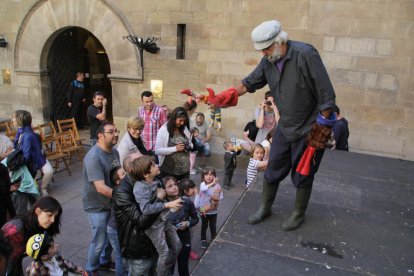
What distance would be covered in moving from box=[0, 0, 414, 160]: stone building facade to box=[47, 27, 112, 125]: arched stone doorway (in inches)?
9.9

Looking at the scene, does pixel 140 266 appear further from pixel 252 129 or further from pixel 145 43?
pixel 145 43

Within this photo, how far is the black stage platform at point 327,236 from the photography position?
206 centimetres

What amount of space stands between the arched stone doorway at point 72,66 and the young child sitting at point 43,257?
737 centimetres

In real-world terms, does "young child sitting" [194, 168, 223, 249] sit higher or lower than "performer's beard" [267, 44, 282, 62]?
lower

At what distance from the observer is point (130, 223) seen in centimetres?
252

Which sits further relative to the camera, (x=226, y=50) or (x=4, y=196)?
(x=226, y=50)

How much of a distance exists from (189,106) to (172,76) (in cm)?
221

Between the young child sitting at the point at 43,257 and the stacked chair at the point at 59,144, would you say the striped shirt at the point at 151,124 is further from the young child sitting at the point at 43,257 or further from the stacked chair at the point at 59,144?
the young child sitting at the point at 43,257

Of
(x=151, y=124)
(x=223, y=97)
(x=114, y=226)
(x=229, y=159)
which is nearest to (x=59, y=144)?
(x=151, y=124)

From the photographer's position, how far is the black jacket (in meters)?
2.46

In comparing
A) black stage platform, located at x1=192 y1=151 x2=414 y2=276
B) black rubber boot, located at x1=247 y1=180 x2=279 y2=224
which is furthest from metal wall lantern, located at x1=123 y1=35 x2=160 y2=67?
black rubber boot, located at x1=247 y1=180 x2=279 y2=224

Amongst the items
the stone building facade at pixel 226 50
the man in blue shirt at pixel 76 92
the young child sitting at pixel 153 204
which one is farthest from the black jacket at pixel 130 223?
the man in blue shirt at pixel 76 92

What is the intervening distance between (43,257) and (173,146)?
2.00m

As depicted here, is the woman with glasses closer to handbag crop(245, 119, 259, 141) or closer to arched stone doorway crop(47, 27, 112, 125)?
handbag crop(245, 119, 259, 141)
